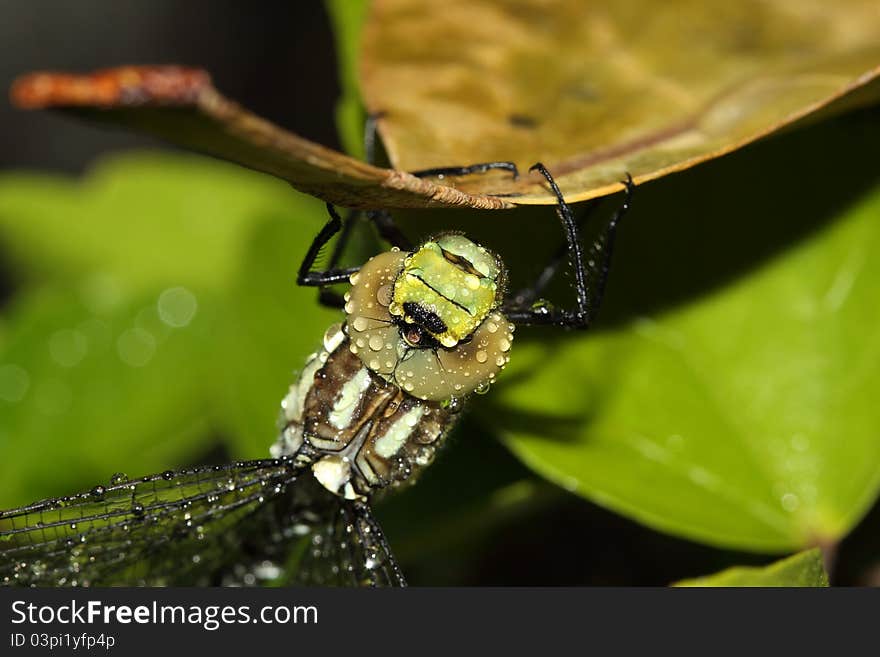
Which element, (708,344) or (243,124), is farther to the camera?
(708,344)

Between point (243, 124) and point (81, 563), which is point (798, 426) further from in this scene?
point (81, 563)

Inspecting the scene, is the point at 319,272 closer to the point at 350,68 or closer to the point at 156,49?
the point at 350,68

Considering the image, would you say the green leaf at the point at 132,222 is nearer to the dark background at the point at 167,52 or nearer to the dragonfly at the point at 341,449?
the dragonfly at the point at 341,449

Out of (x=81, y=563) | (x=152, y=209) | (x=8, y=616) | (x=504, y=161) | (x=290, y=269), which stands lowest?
(x=8, y=616)

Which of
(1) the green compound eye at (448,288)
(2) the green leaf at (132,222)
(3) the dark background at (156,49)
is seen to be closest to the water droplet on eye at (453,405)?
(1) the green compound eye at (448,288)

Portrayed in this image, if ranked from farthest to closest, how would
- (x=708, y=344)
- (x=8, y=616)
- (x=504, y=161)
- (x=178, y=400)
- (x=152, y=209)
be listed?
(x=152, y=209) → (x=178, y=400) → (x=708, y=344) → (x=8, y=616) → (x=504, y=161)

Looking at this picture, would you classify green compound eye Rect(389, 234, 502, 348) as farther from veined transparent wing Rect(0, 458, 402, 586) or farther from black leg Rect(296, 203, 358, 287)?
veined transparent wing Rect(0, 458, 402, 586)

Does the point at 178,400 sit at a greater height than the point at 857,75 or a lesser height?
greater

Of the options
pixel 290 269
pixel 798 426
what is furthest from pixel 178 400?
pixel 798 426
